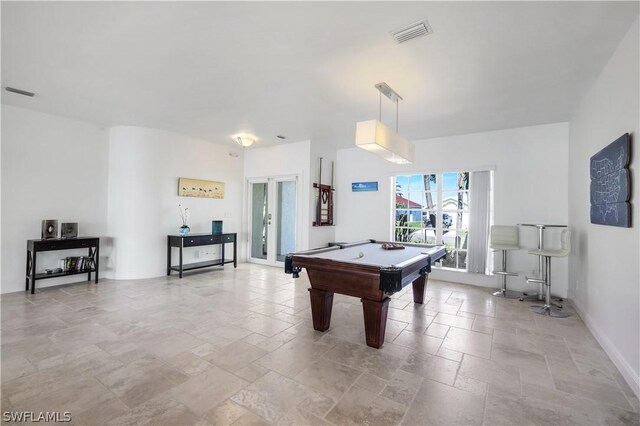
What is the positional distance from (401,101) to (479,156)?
7.99ft

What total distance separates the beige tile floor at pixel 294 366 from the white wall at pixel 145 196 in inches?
59.5

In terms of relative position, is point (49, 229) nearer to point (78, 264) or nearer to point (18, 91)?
point (78, 264)

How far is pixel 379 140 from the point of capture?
3314 mm

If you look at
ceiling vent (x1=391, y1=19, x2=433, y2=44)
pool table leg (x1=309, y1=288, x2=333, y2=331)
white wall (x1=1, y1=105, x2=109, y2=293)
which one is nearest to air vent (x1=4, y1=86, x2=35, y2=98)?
white wall (x1=1, y1=105, x2=109, y2=293)

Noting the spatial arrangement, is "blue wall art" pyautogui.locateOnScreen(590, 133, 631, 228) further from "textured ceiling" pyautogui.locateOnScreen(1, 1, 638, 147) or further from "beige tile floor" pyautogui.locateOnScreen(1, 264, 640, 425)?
"beige tile floor" pyautogui.locateOnScreen(1, 264, 640, 425)

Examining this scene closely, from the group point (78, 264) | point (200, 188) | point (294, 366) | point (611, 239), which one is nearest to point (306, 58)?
point (294, 366)

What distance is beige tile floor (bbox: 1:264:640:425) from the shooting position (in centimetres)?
200

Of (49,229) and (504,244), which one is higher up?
(49,229)

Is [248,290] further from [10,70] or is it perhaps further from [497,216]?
[497,216]

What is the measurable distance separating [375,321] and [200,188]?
207 inches

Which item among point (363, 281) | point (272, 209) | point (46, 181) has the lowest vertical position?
point (363, 281)

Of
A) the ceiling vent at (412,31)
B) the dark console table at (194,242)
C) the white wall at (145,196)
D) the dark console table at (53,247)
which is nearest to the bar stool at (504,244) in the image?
the ceiling vent at (412,31)

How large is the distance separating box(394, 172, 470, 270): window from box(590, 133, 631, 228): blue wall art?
2468mm

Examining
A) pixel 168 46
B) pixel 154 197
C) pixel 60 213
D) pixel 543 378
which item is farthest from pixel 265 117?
pixel 543 378
